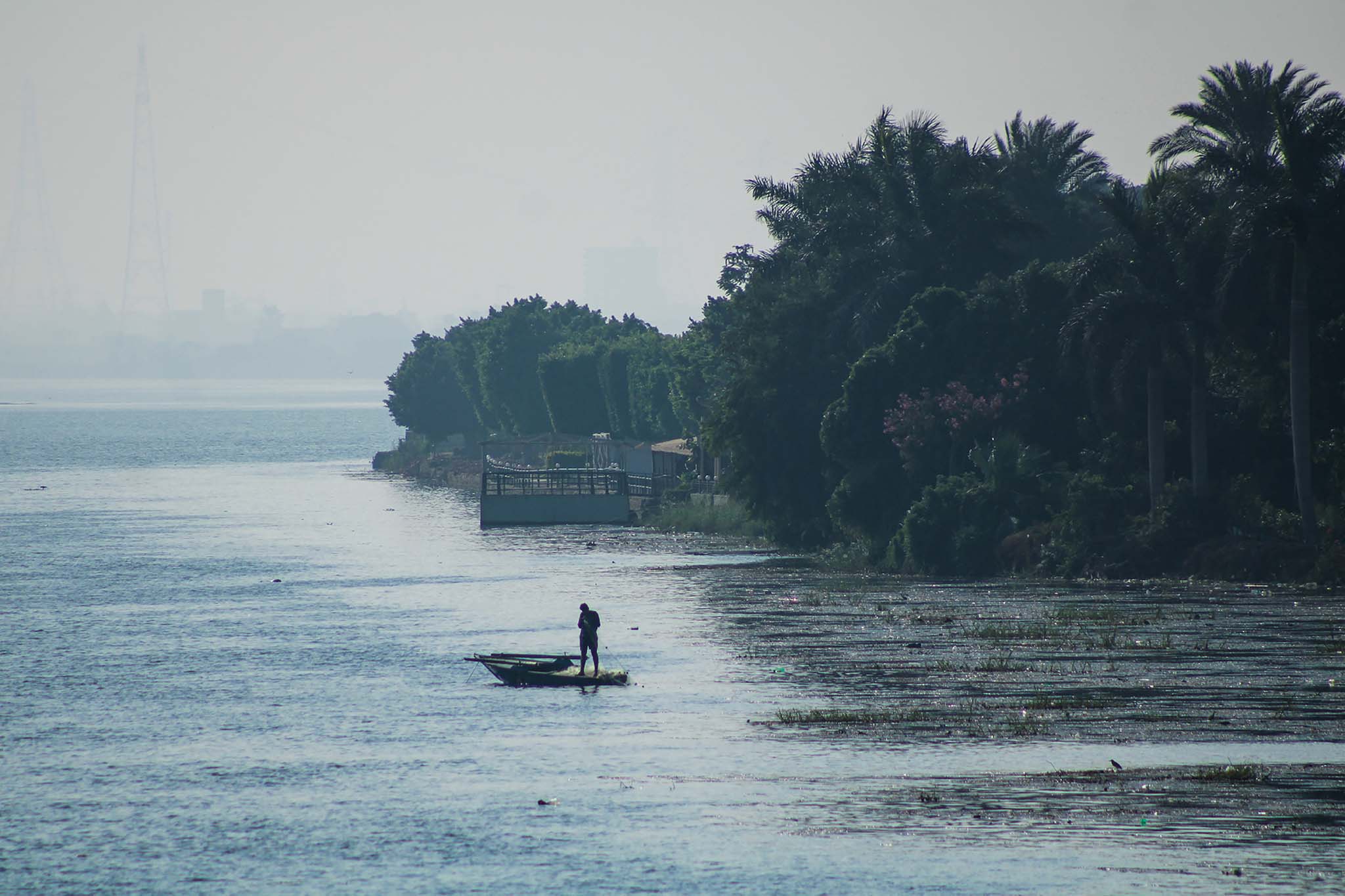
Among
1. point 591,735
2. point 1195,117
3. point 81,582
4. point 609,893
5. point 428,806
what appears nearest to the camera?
point 609,893

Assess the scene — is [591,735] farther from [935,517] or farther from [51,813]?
[935,517]

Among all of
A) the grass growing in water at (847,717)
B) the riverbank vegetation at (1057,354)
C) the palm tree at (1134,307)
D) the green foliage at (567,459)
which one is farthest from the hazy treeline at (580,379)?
the grass growing in water at (847,717)

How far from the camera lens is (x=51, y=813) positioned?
35.4 metres

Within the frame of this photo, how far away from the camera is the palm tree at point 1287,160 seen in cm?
5947

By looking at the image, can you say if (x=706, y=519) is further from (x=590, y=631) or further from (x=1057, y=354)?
(x=590, y=631)

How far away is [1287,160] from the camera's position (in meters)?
59.9

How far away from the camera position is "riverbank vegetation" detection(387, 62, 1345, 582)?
202 feet

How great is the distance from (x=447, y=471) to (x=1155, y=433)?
125 m

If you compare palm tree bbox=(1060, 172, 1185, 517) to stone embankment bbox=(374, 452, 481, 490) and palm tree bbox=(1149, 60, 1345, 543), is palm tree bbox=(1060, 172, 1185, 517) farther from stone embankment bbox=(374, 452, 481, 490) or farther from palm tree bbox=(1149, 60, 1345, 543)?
stone embankment bbox=(374, 452, 481, 490)

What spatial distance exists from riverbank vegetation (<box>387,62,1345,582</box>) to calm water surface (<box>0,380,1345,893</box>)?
10.9 m

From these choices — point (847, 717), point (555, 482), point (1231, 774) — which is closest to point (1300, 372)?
point (847, 717)

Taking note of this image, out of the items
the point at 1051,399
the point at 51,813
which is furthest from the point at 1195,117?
the point at 51,813

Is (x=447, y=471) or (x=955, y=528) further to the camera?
(x=447, y=471)

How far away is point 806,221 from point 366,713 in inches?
2204
